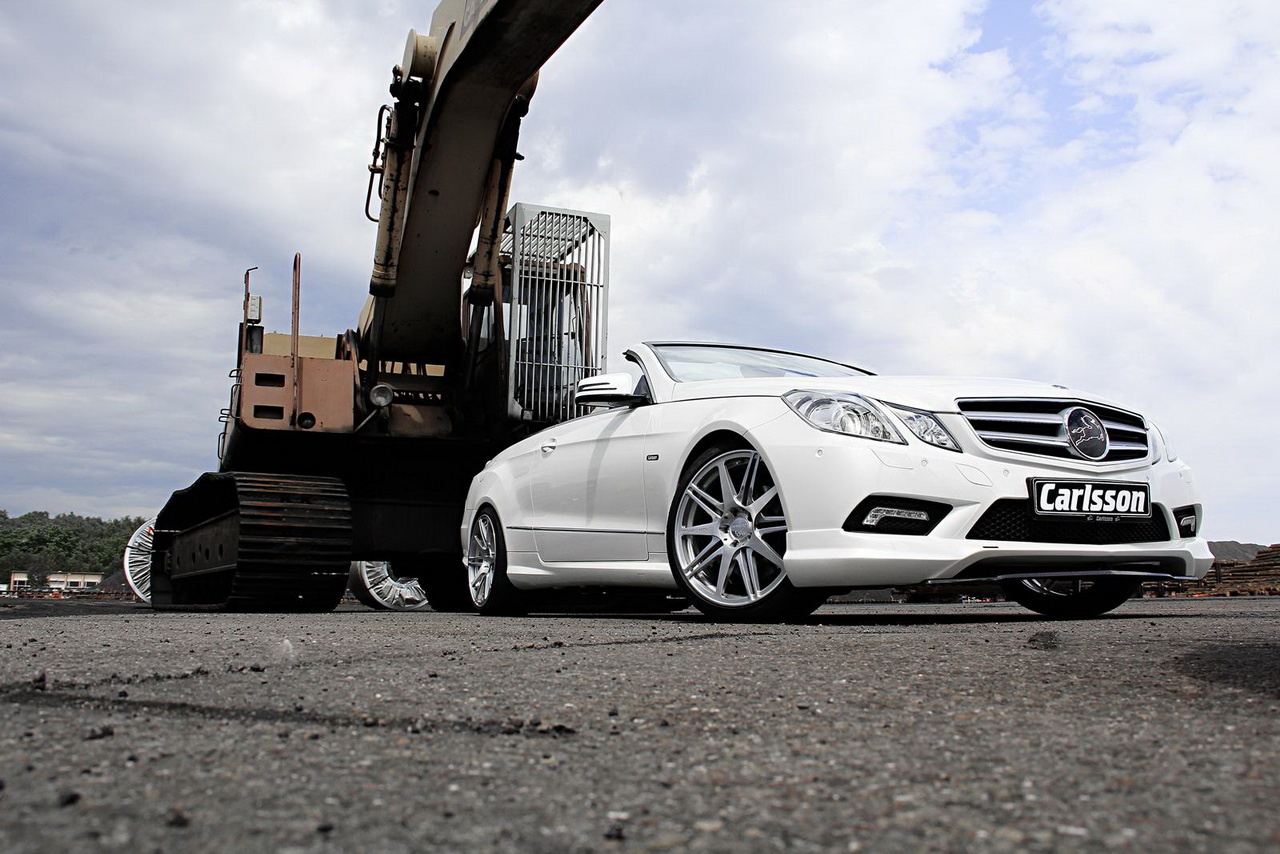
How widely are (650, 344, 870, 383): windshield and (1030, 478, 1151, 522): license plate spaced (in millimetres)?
1668

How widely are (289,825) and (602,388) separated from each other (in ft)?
15.6

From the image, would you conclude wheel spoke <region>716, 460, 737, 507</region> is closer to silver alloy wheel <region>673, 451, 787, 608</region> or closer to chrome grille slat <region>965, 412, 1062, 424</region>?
silver alloy wheel <region>673, 451, 787, 608</region>

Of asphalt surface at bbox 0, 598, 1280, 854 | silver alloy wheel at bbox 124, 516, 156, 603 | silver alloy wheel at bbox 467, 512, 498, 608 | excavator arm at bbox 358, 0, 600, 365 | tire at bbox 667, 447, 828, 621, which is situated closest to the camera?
asphalt surface at bbox 0, 598, 1280, 854

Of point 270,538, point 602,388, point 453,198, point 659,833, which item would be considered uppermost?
point 453,198

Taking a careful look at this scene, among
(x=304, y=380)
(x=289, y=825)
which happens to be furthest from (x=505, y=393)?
(x=289, y=825)

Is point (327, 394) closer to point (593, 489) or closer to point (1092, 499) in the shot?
point (593, 489)

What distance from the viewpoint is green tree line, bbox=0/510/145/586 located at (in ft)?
268

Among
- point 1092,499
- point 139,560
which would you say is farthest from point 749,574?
point 139,560

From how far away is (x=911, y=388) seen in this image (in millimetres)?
5254

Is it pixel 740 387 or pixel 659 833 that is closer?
pixel 659 833

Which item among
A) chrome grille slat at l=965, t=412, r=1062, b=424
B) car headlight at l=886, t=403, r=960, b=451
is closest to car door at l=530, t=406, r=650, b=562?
car headlight at l=886, t=403, r=960, b=451

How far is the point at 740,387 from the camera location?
18.3 feet

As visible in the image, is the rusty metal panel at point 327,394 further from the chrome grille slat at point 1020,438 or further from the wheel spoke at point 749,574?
the chrome grille slat at point 1020,438

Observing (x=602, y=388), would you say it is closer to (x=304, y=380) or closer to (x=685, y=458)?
(x=685, y=458)
